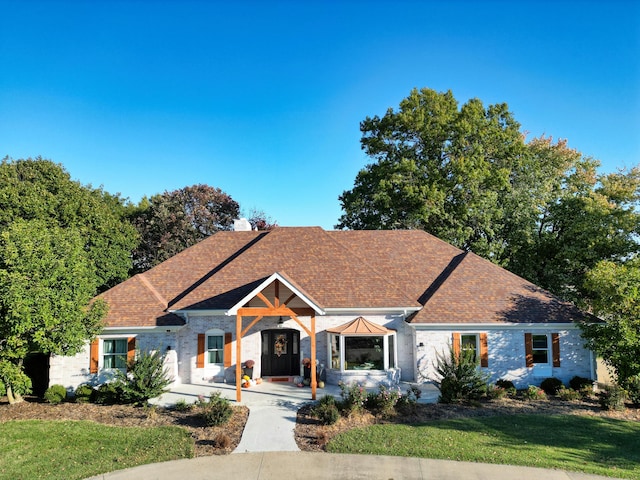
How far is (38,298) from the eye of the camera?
14977 millimetres

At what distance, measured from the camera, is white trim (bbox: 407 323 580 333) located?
1890 centimetres

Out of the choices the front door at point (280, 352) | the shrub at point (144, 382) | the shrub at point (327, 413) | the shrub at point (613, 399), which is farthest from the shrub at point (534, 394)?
the shrub at point (144, 382)

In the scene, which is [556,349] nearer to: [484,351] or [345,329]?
[484,351]

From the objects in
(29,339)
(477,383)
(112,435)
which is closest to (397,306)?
(477,383)

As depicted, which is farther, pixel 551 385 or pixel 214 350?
pixel 214 350

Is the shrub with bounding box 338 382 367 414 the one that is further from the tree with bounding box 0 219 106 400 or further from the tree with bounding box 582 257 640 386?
the tree with bounding box 0 219 106 400

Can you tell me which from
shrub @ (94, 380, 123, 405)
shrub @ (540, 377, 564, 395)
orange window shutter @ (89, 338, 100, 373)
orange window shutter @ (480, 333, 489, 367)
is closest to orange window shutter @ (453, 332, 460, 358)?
orange window shutter @ (480, 333, 489, 367)

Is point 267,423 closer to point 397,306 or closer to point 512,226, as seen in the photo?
point 397,306

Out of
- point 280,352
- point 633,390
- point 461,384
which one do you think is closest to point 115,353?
point 280,352

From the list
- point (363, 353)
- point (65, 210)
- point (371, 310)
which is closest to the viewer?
point (363, 353)

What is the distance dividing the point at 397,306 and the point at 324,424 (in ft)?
24.4

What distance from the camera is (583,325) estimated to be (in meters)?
17.5

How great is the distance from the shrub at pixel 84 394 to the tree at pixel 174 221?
66.8 ft

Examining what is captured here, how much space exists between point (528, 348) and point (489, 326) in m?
1.96
